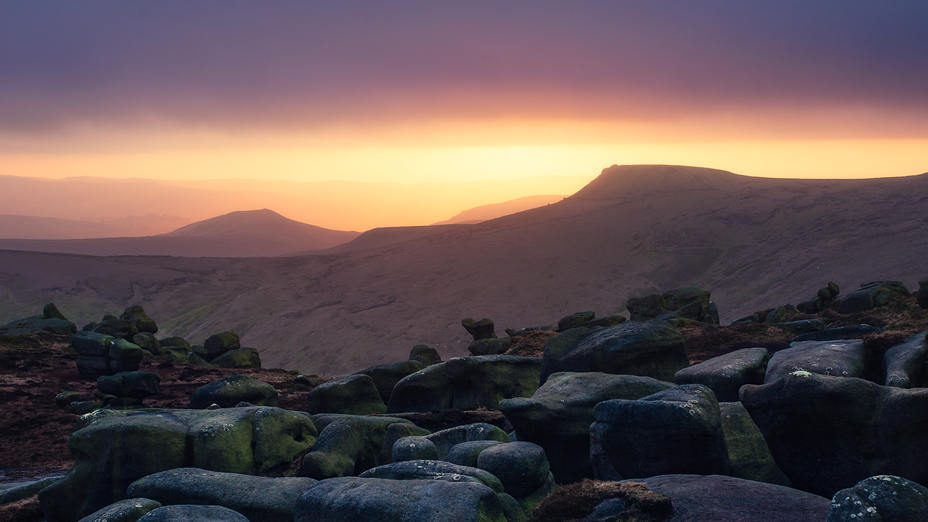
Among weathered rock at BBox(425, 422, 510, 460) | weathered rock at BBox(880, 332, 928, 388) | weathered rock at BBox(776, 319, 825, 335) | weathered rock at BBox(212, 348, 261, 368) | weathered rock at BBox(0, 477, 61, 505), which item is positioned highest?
weathered rock at BBox(880, 332, 928, 388)

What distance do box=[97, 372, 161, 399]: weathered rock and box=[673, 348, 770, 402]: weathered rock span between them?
20.7 metres

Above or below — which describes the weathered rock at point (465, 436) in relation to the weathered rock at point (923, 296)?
below

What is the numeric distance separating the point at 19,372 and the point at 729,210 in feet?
254

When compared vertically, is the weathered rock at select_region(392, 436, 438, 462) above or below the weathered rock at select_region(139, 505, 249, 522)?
below

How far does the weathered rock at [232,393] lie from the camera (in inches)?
740

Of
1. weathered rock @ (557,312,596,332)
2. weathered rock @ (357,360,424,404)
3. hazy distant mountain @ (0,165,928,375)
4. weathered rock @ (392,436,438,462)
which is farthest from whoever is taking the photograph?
hazy distant mountain @ (0,165,928,375)

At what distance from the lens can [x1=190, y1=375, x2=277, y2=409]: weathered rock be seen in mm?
18797

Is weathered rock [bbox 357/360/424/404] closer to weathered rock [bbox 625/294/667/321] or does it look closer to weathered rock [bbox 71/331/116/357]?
weathered rock [bbox 71/331/116/357]

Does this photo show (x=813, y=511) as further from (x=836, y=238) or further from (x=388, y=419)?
(x=836, y=238)

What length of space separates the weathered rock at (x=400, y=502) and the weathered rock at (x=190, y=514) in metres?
0.92

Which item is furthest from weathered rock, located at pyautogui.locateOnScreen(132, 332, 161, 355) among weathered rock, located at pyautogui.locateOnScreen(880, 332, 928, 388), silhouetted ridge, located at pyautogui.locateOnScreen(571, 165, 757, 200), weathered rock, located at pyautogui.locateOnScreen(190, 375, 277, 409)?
silhouetted ridge, located at pyautogui.locateOnScreen(571, 165, 757, 200)

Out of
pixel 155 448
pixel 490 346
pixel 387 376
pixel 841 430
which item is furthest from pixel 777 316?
pixel 155 448

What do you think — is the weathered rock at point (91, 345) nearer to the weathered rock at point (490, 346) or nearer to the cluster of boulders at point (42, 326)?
the cluster of boulders at point (42, 326)

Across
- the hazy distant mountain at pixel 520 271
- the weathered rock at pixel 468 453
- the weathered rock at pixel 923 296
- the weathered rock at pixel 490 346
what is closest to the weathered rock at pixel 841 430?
the weathered rock at pixel 468 453
